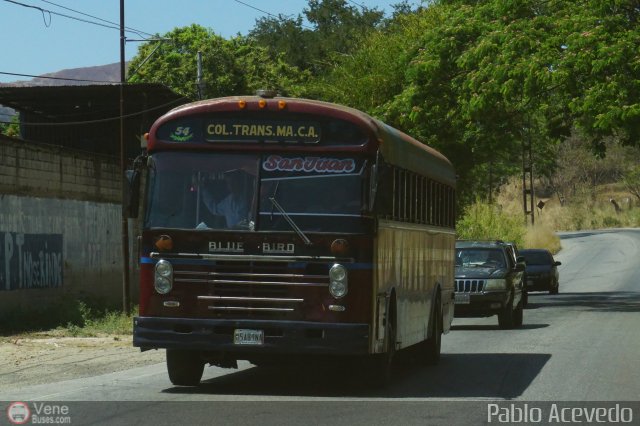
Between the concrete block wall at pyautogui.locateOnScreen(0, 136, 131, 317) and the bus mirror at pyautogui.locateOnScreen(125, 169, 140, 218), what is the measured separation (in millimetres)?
12818

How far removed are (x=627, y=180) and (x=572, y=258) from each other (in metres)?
63.0

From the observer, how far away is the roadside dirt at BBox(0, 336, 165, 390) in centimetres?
1645

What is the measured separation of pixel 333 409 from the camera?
12.3 metres

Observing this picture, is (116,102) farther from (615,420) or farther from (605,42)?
(615,420)

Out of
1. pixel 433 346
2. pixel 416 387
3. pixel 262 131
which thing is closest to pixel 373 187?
pixel 262 131

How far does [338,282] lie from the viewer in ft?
43.0

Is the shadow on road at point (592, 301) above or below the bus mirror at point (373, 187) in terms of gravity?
below

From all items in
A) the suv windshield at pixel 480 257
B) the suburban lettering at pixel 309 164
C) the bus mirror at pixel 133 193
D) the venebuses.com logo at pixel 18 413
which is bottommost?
the venebuses.com logo at pixel 18 413

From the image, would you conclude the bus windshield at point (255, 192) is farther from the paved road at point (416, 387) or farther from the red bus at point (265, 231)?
the paved road at point (416, 387)

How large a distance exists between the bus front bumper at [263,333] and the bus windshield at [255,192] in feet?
3.13

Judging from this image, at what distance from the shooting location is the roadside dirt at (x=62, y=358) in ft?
54.0

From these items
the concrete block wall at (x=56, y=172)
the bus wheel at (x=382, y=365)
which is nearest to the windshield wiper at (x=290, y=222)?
the bus wheel at (x=382, y=365)

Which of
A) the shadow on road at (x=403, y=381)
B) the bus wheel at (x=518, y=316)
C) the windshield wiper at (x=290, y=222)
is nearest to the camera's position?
the windshield wiper at (x=290, y=222)

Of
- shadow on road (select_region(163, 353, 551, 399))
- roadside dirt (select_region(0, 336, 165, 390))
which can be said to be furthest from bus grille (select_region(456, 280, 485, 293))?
shadow on road (select_region(163, 353, 551, 399))
